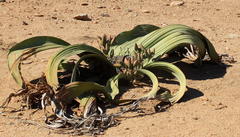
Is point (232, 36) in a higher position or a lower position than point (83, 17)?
lower

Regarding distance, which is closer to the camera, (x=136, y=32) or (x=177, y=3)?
(x=136, y=32)

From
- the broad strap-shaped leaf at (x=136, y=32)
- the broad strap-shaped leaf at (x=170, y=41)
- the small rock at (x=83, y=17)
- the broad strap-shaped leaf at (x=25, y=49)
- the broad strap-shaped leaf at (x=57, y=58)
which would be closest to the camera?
the broad strap-shaped leaf at (x=57, y=58)

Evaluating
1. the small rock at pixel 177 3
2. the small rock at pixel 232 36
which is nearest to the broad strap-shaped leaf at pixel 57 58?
the small rock at pixel 232 36

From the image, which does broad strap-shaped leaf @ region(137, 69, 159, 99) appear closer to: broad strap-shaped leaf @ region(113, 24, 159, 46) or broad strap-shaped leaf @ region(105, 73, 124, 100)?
broad strap-shaped leaf @ region(105, 73, 124, 100)

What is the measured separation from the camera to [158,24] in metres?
4.93

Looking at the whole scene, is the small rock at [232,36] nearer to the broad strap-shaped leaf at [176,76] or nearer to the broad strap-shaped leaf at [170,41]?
the broad strap-shaped leaf at [170,41]

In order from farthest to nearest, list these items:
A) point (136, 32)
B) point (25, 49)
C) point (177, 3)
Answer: point (177, 3), point (136, 32), point (25, 49)

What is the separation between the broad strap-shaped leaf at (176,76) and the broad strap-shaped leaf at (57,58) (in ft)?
1.31

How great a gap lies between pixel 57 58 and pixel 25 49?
26 cm

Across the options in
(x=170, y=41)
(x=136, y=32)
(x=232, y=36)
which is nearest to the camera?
(x=170, y=41)

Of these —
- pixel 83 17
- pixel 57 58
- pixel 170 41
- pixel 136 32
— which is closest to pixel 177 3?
pixel 83 17

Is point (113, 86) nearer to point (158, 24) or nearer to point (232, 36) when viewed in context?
point (232, 36)

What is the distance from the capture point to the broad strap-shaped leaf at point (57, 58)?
290cm

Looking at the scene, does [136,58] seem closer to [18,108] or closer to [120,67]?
[120,67]
